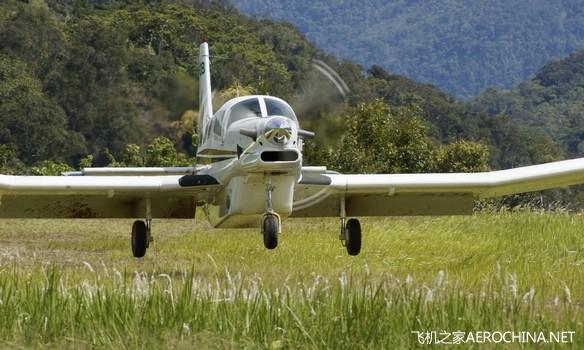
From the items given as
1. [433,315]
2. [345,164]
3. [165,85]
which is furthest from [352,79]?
[433,315]

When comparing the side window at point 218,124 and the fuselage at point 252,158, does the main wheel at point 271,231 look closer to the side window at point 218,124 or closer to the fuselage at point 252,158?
the fuselage at point 252,158

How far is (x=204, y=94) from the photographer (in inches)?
770

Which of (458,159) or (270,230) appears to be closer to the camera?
(270,230)

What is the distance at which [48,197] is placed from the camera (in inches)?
603

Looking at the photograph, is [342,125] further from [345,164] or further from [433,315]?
[345,164]

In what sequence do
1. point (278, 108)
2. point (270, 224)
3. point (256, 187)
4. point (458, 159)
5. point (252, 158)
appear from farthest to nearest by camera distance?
point (458, 159) < point (278, 108) < point (256, 187) < point (252, 158) < point (270, 224)

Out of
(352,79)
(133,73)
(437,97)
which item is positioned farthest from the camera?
(437,97)

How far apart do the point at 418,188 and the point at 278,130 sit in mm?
3224

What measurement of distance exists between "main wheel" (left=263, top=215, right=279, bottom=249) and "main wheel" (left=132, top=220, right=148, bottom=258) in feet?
8.19

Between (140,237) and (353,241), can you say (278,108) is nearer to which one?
(353,241)

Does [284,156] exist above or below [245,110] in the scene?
below

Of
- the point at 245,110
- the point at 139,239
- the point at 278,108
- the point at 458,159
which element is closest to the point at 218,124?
the point at 245,110

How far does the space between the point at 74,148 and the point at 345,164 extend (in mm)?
32949

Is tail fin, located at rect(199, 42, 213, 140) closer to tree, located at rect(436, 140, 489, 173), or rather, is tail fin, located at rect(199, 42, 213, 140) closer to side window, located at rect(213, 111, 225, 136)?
side window, located at rect(213, 111, 225, 136)
